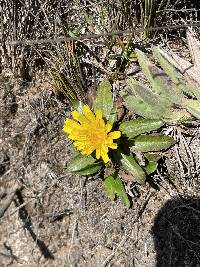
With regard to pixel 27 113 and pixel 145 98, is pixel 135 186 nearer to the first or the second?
pixel 145 98

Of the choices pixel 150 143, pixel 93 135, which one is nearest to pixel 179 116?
pixel 150 143

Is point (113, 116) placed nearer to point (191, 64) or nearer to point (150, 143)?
point (150, 143)

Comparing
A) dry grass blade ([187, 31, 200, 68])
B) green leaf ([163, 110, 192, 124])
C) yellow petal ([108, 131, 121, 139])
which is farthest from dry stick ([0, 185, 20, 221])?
dry grass blade ([187, 31, 200, 68])

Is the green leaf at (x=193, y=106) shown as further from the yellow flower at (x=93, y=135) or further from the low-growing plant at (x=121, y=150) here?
the yellow flower at (x=93, y=135)

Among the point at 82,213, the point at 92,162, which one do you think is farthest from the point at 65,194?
the point at 92,162

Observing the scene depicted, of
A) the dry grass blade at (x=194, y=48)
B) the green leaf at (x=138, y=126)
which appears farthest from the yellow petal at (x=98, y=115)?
the dry grass blade at (x=194, y=48)

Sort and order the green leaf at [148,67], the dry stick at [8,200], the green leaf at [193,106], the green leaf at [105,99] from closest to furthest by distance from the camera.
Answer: the green leaf at [193,106]
the green leaf at [148,67]
the green leaf at [105,99]
the dry stick at [8,200]
